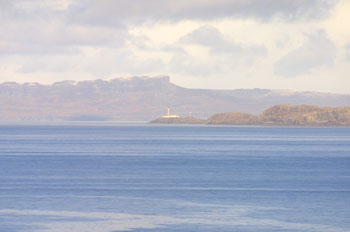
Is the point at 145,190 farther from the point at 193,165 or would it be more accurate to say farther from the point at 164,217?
the point at 193,165

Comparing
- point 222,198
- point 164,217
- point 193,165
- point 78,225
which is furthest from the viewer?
point 193,165

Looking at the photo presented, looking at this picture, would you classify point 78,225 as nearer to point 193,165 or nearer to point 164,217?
point 164,217

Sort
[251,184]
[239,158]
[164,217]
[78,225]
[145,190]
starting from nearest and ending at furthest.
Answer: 1. [78,225]
2. [164,217]
3. [145,190]
4. [251,184]
5. [239,158]

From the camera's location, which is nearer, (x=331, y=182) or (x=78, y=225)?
(x=78, y=225)

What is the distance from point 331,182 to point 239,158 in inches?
1220

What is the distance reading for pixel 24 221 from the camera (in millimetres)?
32969

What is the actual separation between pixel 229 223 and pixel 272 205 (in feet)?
23.4

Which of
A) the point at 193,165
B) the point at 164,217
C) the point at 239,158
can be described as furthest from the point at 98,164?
the point at 164,217

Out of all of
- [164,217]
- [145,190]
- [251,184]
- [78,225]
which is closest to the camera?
[78,225]

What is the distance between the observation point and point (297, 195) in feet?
144

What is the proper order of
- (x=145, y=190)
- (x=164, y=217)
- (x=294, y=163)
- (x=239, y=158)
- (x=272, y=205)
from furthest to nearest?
(x=239, y=158) < (x=294, y=163) < (x=145, y=190) < (x=272, y=205) < (x=164, y=217)

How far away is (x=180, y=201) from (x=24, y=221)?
427 inches

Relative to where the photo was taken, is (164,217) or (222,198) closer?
(164,217)

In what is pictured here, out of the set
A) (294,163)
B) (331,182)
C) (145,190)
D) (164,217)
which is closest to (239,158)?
(294,163)
